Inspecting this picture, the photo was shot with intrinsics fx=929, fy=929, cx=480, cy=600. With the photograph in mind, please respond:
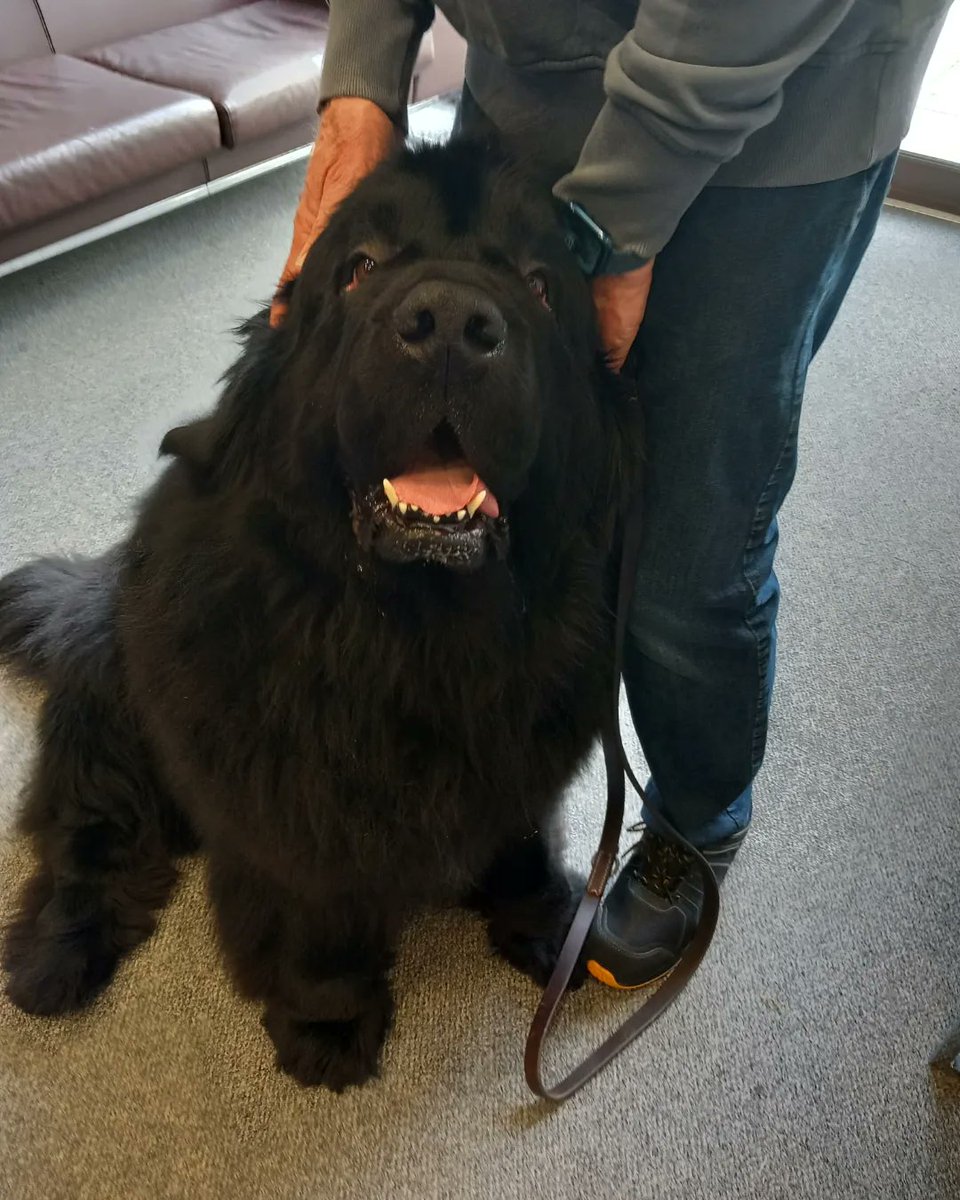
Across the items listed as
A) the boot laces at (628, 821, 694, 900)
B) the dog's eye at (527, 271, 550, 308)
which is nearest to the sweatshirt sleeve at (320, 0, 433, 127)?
the dog's eye at (527, 271, 550, 308)

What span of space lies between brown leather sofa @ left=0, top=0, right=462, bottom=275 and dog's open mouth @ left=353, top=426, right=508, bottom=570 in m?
2.23

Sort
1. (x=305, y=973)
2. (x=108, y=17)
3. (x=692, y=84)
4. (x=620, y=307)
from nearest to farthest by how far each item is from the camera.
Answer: (x=692, y=84), (x=620, y=307), (x=305, y=973), (x=108, y=17)

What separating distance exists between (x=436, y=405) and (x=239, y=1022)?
0.98 meters

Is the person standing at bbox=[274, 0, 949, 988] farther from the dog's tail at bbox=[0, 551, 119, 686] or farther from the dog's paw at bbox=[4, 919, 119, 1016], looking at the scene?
the dog's paw at bbox=[4, 919, 119, 1016]

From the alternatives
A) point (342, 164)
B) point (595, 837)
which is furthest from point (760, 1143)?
point (342, 164)

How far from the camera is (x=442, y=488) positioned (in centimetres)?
90

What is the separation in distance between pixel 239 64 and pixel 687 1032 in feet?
10.4

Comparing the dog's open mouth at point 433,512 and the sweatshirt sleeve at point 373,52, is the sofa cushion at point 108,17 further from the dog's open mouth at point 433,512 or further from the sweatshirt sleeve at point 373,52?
the dog's open mouth at point 433,512

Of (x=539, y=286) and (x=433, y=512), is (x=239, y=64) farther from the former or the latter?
(x=433, y=512)

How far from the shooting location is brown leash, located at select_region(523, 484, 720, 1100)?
1.19 metres

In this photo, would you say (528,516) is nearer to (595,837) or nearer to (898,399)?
(595,837)

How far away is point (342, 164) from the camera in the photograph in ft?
3.28

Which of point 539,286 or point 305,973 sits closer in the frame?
point 539,286

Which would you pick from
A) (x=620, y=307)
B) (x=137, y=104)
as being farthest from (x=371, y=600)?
(x=137, y=104)
